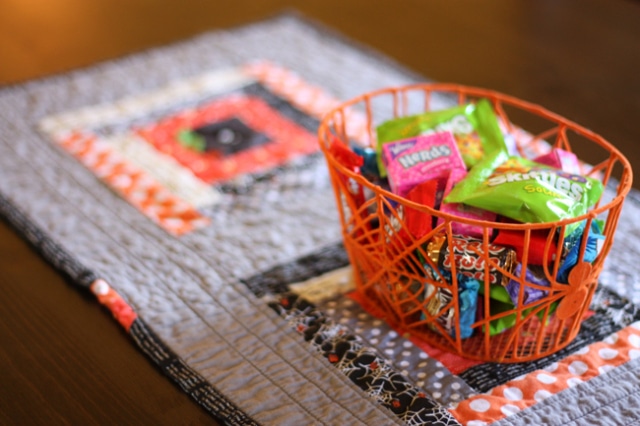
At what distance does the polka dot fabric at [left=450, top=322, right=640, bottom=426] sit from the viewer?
0.90 meters

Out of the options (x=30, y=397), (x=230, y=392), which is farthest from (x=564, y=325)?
(x=30, y=397)

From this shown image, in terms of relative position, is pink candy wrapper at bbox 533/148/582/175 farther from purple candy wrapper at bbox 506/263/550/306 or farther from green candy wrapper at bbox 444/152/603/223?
purple candy wrapper at bbox 506/263/550/306

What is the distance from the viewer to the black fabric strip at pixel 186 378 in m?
0.91

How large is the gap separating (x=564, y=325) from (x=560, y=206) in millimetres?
183

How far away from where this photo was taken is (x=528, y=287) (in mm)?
902

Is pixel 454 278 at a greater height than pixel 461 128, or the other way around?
pixel 461 128

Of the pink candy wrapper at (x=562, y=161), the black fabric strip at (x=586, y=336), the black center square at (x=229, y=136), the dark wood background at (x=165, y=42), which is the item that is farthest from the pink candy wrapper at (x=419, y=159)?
the black center square at (x=229, y=136)

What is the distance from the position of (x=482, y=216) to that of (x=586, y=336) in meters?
0.22

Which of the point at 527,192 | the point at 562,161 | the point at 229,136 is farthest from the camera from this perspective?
the point at 229,136

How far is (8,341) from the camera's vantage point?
101 cm

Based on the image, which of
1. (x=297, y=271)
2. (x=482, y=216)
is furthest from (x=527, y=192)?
(x=297, y=271)

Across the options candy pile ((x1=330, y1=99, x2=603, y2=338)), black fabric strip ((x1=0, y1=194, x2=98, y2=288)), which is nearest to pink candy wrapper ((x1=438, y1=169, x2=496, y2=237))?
candy pile ((x1=330, y1=99, x2=603, y2=338))

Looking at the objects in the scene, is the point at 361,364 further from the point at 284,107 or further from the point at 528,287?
the point at 284,107

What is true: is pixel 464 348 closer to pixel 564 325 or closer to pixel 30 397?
pixel 564 325
